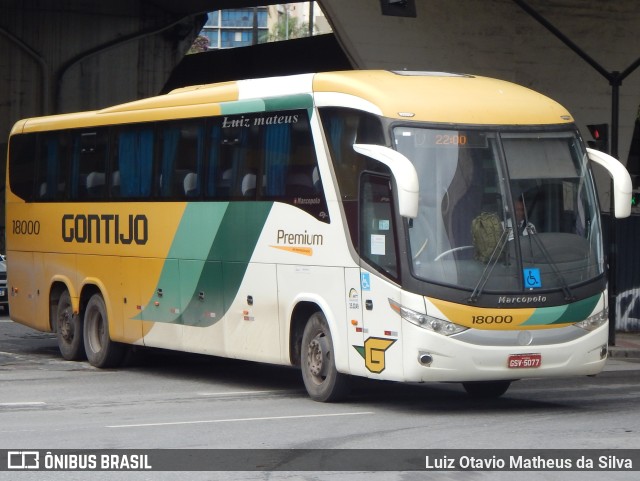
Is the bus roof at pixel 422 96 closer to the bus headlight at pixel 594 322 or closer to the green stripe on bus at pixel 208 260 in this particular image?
the green stripe on bus at pixel 208 260

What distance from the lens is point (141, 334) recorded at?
723 inches

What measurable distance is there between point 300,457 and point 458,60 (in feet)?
63.6

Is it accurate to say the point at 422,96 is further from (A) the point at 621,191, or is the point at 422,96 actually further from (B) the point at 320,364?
(B) the point at 320,364

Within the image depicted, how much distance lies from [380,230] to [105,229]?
642 cm

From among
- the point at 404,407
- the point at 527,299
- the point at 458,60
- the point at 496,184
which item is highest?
the point at 458,60

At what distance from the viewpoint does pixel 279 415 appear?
13406 mm

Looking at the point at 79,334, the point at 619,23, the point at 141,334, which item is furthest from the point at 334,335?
the point at 619,23

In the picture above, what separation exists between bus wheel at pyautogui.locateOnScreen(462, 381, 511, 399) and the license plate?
1737 mm

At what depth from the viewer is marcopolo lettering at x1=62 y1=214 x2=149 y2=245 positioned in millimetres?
18297

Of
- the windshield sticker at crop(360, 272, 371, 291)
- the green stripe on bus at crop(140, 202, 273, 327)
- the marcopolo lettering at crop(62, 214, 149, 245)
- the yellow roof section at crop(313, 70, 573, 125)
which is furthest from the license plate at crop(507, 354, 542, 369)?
the marcopolo lettering at crop(62, 214, 149, 245)

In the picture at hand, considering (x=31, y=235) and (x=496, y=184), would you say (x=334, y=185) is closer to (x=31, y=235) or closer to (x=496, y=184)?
(x=496, y=184)

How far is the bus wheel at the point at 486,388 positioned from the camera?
1534 cm

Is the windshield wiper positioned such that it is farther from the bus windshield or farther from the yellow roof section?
the yellow roof section

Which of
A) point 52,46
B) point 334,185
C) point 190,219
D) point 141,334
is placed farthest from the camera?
point 52,46
